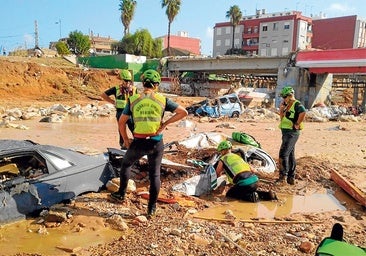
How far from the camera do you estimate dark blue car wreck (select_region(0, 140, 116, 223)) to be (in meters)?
4.41

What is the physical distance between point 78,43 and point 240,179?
60975 millimetres

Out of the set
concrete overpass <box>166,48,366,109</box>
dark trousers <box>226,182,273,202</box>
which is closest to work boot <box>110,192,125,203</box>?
dark trousers <box>226,182,273,202</box>

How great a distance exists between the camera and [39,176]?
15.4 feet

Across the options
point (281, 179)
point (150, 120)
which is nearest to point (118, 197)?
point (150, 120)

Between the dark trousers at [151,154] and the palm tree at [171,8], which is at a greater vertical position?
the palm tree at [171,8]

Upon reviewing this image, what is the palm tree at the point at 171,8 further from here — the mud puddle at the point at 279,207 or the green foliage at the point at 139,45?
the mud puddle at the point at 279,207

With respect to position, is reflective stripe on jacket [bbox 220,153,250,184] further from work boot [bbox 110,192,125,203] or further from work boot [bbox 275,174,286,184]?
work boot [bbox 110,192,125,203]

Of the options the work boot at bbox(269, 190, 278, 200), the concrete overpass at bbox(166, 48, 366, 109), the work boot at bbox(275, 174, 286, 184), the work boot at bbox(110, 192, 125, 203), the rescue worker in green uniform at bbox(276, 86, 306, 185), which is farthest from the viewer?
the concrete overpass at bbox(166, 48, 366, 109)

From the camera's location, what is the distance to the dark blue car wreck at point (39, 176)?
4414 millimetres

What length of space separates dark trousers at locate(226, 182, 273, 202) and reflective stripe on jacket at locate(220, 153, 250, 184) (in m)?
0.16

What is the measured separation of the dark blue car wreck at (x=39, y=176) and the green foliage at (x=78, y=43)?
2382 inches

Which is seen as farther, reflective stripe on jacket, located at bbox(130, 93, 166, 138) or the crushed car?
the crushed car

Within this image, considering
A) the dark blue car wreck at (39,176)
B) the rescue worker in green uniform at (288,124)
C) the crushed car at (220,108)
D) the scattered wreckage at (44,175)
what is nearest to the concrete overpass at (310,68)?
the crushed car at (220,108)

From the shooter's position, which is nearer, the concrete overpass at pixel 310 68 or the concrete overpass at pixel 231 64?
the concrete overpass at pixel 310 68
